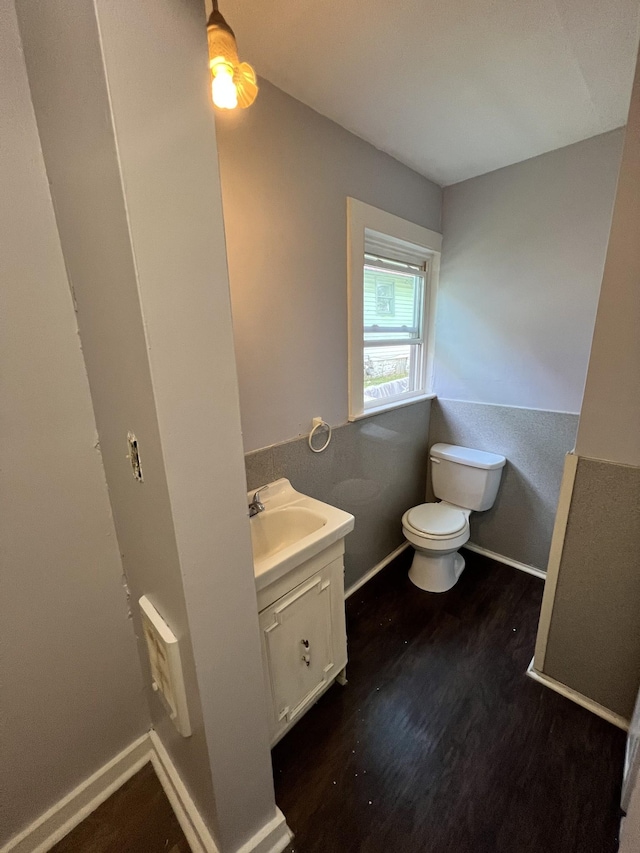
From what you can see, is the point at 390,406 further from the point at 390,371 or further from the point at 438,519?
the point at 438,519

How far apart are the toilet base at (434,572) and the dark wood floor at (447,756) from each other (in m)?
0.25

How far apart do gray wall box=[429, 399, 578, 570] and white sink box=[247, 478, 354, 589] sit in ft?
4.18

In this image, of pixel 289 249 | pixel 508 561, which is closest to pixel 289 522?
pixel 289 249

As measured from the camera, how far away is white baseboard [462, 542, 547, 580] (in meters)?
2.04

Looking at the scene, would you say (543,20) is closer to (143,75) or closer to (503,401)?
(143,75)

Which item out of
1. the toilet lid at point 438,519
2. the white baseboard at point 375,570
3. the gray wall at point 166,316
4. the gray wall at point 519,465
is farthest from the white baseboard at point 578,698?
the gray wall at point 166,316

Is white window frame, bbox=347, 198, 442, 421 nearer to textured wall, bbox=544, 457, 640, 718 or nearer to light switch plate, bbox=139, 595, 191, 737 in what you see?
textured wall, bbox=544, 457, 640, 718

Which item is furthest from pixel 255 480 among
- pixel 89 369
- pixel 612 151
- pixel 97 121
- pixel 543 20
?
pixel 612 151

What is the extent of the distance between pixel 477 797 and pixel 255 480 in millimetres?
1269

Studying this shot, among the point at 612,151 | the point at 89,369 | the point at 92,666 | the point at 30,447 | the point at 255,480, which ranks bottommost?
the point at 92,666

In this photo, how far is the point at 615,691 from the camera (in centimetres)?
126

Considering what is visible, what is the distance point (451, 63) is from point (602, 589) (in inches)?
74.4

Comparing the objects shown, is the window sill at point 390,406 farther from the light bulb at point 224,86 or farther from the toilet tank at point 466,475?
the light bulb at point 224,86

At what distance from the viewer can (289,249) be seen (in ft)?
4.40
